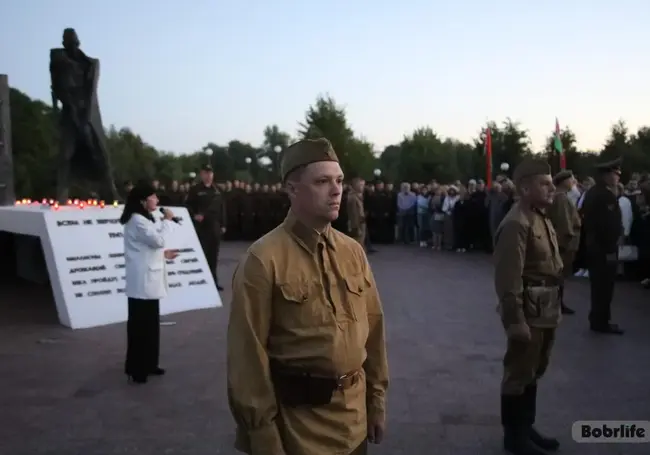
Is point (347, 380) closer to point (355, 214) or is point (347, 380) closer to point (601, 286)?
point (601, 286)

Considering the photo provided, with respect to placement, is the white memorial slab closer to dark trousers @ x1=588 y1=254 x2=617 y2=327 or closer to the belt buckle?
dark trousers @ x1=588 y1=254 x2=617 y2=327

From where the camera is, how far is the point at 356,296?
274cm

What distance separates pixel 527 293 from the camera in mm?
4574

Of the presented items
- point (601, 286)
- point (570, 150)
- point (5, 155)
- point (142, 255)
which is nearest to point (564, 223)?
point (601, 286)

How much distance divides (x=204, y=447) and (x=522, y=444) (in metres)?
2.13

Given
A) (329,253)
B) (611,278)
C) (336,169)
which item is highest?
(336,169)

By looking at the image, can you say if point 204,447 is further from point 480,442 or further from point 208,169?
point 208,169

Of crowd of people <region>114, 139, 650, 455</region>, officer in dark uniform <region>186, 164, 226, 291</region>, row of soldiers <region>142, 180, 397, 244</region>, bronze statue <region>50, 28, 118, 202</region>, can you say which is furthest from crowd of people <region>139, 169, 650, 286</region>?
crowd of people <region>114, 139, 650, 455</region>

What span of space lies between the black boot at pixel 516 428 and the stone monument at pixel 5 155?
13.4 m

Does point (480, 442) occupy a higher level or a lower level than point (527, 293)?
lower

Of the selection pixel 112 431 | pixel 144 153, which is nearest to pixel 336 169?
pixel 112 431

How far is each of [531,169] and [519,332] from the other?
105 cm

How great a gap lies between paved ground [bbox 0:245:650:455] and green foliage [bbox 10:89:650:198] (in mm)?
11179

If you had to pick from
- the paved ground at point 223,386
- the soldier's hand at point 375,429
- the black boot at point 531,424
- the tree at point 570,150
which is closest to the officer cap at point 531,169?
the black boot at point 531,424
